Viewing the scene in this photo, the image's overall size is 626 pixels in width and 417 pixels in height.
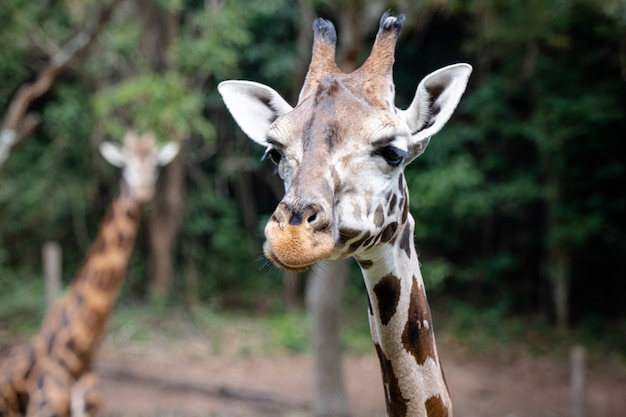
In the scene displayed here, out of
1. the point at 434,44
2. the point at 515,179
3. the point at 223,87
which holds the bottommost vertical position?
the point at 223,87

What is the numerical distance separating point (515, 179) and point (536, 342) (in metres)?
2.53

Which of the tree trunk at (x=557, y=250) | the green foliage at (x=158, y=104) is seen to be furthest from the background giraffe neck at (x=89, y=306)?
the tree trunk at (x=557, y=250)

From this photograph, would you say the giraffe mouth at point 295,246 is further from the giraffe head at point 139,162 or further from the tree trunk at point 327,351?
the tree trunk at point 327,351

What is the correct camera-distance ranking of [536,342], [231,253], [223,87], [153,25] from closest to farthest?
[223,87], [536,342], [153,25], [231,253]

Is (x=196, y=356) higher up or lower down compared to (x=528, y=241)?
lower down

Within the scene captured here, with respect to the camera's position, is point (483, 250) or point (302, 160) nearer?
point (302, 160)

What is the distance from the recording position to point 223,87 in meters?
2.38

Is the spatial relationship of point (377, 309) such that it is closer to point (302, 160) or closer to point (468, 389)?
point (302, 160)

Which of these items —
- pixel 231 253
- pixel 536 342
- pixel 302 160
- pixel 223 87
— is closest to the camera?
pixel 302 160

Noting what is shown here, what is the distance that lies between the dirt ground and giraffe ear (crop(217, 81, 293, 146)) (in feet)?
19.1

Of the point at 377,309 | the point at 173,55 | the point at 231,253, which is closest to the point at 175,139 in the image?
the point at 173,55

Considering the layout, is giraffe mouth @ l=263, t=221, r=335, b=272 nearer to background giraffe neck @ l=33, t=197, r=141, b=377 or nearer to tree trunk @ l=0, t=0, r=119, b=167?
background giraffe neck @ l=33, t=197, r=141, b=377

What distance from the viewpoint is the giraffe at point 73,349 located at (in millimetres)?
4988

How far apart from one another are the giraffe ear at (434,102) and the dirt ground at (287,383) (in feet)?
A: 20.0
